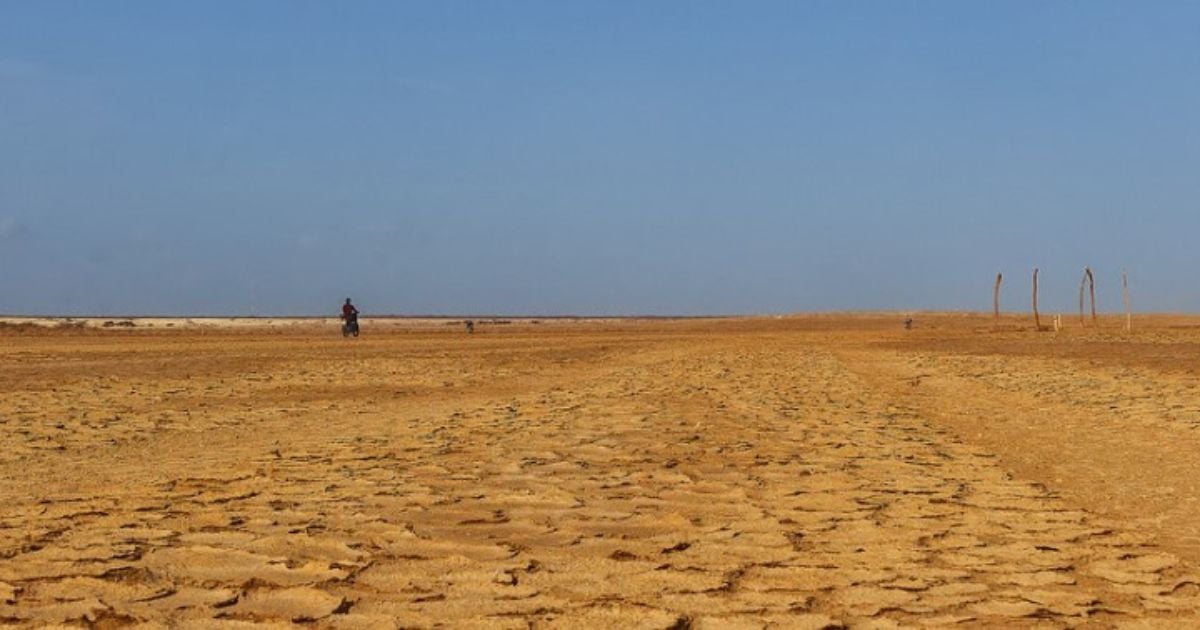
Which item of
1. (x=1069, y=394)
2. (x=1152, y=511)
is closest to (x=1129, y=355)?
(x=1069, y=394)

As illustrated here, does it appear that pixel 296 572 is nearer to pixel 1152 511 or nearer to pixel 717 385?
pixel 1152 511

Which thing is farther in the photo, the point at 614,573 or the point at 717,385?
the point at 717,385

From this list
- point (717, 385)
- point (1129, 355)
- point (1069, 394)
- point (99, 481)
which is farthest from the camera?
point (1129, 355)

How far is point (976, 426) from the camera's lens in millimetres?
11922

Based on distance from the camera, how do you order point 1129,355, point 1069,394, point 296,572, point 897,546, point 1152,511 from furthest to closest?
point 1129,355 < point 1069,394 < point 1152,511 < point 897,546 < point 296,572

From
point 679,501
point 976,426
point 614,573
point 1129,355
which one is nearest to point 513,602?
point 614,573

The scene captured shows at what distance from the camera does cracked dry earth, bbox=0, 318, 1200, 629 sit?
4.37 meters

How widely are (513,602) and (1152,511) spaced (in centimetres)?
396

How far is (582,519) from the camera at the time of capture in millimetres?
Answer: 6125

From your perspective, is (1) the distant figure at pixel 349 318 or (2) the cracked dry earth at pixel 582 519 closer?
(2) the cracked dry earth at pixel 582 519

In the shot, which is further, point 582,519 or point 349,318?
point 349,318

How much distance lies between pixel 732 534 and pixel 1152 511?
2.51m

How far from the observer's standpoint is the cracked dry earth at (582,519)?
4.37 meters

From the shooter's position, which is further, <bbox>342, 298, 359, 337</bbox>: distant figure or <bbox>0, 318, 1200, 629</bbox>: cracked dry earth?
<bbox>342, 298, 359, 337</bbox>: distant figure
